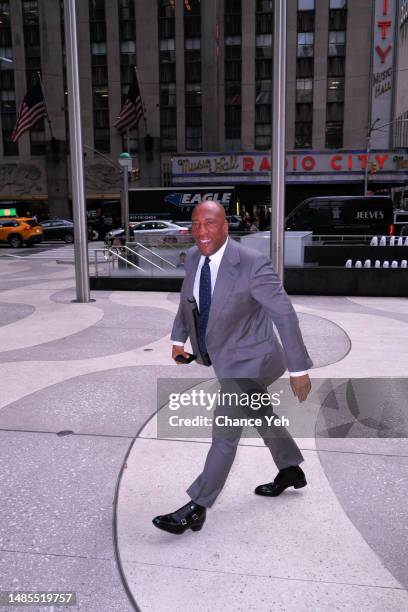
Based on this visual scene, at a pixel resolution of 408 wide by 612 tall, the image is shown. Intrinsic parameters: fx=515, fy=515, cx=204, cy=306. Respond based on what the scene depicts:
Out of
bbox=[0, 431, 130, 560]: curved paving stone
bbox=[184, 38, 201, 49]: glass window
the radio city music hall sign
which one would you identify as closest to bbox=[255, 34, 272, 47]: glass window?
bbox=[184, 38, 201, 49]: glass window

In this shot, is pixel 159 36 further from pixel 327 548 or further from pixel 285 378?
pixel 327 548

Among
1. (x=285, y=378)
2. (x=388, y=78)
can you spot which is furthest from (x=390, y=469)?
(x=388, y=78)

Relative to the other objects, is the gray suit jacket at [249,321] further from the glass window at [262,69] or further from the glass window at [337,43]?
the glass window at [337,43]

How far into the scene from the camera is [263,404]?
3080 millimetres

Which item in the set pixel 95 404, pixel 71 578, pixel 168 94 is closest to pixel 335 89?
pixel 168 94

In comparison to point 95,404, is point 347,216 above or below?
above

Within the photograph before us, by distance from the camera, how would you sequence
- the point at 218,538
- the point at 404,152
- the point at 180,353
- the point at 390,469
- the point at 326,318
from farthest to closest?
the point at 404,152 → the point at 326,318 → the point at 390,469 → the point at 180,353 → the point at 218,538

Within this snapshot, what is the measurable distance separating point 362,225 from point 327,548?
719 inches

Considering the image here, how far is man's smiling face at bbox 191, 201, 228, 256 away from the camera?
2.85 meters

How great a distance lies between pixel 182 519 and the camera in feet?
9.80

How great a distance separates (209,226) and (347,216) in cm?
1815

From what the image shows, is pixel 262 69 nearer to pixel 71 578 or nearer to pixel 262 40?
pixel 262 40

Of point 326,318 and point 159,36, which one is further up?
point 159,36

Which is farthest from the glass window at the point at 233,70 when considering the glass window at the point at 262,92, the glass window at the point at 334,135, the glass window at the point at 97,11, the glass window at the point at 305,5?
the glass window at the point at 97,11
